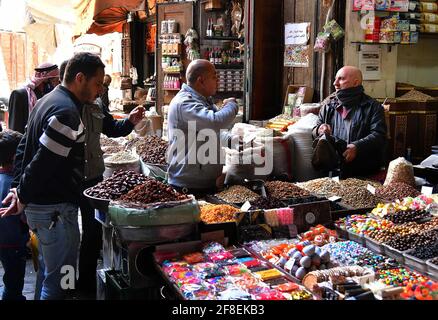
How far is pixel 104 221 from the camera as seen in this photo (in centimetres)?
322

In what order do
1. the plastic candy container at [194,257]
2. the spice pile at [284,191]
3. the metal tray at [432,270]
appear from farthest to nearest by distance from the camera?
the spice pile at [284,191] → the plastic candy container at [194,257] → the metal tray at [432,270]

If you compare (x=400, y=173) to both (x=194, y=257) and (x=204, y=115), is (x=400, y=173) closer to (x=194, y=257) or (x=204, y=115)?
(x=204, y=115)

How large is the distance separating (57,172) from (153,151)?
216cm

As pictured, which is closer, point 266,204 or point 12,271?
point 266,204

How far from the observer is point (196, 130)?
3.54 meters

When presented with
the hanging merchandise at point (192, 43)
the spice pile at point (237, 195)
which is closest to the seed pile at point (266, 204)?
the spice pile at point (237, 195)

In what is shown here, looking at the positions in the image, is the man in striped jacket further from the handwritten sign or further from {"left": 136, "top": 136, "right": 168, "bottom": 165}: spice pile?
the handwritten sign

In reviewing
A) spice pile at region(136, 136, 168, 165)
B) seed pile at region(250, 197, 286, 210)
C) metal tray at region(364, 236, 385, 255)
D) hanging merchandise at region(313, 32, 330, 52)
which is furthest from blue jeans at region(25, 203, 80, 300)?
hanging merchandise at region(313, 32, 330, 52)

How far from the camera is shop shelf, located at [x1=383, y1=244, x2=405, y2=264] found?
102 inches

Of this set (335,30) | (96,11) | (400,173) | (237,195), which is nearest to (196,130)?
(237,195)

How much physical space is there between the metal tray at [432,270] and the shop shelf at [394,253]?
17 centimetres

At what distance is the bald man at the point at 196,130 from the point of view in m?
3.51

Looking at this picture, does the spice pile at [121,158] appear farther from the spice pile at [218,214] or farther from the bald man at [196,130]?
the spice pile at [218,214]
